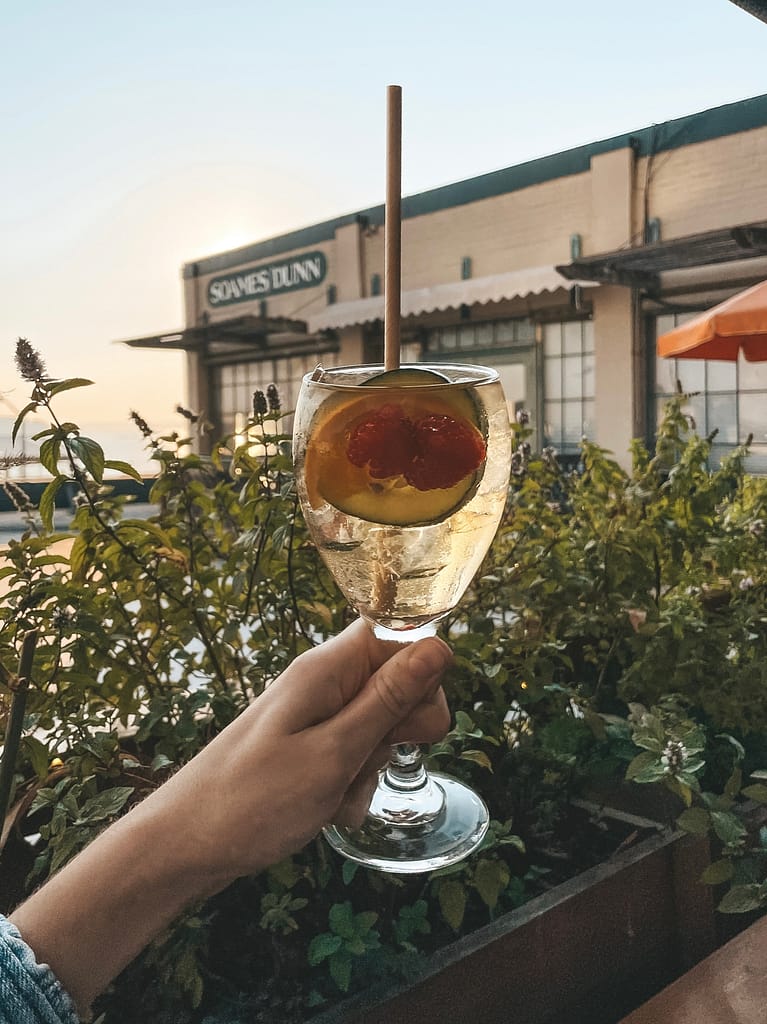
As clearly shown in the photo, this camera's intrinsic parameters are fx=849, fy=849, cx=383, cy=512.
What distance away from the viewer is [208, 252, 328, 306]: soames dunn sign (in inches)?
429

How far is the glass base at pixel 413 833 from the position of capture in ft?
2.26

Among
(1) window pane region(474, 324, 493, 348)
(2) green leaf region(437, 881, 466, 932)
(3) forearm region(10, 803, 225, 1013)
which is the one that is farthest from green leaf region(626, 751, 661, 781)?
(1) window pane region(474, 324, 493, 348)

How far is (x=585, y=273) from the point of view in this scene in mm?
7098

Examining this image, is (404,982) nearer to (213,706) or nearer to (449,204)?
(213,706)

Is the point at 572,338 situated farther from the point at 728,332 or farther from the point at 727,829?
the point at 727,829

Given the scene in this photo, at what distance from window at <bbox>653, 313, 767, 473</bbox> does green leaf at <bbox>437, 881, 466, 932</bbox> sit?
6.64 m

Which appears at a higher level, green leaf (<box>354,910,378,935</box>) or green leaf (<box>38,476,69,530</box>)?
green leaf (<box>38,476,69,530</box>)

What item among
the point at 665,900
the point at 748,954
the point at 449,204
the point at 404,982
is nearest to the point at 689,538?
the point at 665,900

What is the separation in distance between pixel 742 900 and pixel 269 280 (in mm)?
11580

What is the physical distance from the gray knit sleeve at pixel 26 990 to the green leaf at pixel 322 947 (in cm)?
25

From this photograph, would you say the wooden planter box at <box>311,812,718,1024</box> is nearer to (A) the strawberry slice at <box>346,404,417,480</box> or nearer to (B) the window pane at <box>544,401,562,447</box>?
(A) the strawberry slice at <box>346,404,417,480</box>

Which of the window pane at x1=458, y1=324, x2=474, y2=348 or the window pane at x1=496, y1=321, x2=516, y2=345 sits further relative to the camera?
the window pane at x1=458, y1=324, x2=474, y2=348

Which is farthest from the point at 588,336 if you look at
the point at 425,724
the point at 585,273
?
the point at 425,724

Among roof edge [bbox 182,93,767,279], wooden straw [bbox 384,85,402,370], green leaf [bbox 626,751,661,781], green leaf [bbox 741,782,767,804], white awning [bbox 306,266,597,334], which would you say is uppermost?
roof edge [bbox 182,93,767,279]
